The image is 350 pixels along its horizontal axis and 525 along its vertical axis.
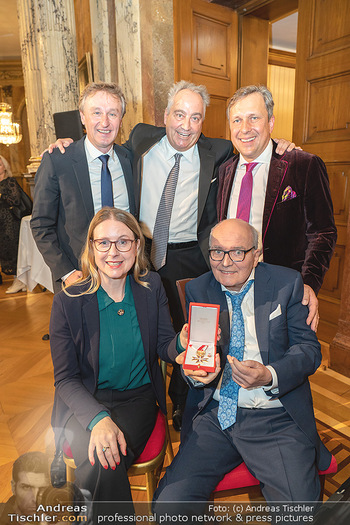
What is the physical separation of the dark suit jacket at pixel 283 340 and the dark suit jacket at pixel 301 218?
0.35 meters

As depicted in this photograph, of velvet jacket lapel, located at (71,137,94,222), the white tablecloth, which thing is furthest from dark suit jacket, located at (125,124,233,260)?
the white tablecloth

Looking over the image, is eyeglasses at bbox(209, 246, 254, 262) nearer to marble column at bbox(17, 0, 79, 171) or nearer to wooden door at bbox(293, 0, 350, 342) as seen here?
wooden door at bbox(293, 0, 350, 342)

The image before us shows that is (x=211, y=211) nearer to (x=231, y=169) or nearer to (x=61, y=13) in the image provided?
(x=231, y=169)

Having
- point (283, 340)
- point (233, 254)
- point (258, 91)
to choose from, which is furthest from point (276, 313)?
point (258, 91)

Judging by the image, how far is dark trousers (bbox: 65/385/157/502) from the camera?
4.74 feet

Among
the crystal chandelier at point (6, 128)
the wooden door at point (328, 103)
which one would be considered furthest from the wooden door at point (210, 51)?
the crystal chandelier at point (6, 128)

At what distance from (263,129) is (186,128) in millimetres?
443

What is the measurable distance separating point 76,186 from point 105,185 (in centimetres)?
17

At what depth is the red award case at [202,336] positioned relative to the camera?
4.77 feet

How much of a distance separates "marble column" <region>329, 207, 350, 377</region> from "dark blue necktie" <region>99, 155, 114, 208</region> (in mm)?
2026

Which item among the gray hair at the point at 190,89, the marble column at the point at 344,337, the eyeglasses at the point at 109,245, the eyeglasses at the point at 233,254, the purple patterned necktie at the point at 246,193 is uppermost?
the gray hair at the point at 190,89

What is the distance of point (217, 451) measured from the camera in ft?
5.28

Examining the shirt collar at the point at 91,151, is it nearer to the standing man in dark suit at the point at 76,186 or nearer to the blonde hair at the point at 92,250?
the standing man in dark suit at the point at 76,186

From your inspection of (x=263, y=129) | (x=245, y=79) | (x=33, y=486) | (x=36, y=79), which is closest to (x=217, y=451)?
(x=33, y=486)
